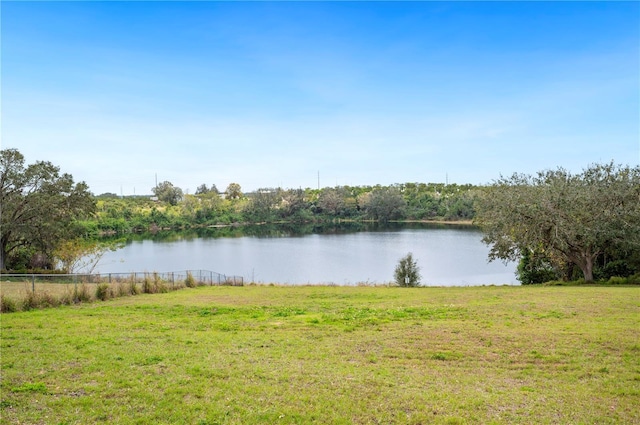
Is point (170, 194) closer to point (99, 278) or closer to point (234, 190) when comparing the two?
point (234, 190)

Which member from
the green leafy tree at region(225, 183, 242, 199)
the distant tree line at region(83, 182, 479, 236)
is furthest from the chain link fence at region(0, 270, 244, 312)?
the green leafy tree at region(225, 183, 242, 199)

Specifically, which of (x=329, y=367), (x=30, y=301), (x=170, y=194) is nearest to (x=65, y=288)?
(x=30, y=301)

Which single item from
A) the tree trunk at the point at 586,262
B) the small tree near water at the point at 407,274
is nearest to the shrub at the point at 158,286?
the small tree near water at the point at 407,274

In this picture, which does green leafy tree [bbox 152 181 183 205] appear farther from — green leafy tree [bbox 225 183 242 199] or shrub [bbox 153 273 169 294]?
shrub [bbox 153 273 169 294]

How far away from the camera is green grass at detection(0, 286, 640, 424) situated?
637 centimetres

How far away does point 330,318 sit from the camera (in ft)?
43.6

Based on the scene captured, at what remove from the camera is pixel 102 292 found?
60.1 feet

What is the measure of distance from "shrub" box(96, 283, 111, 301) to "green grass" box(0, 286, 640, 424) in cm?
424

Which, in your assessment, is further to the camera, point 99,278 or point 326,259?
point 326,259

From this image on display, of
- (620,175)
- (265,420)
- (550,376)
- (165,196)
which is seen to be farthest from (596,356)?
(165,196)

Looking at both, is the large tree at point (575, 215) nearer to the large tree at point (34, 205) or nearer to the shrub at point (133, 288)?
the shrub at point (133, 288)

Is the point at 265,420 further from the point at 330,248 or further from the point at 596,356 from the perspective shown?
the point at 330,248

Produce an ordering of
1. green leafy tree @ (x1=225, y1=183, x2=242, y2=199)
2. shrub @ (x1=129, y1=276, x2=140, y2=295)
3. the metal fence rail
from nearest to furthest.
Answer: the metal fence rail, shrub @ (x1=129, y1=276, x2=140, y2=295), green leafy tree @ (x1=225, y1=183, x2=242, y2=199)

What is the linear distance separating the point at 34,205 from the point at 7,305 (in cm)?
2504
